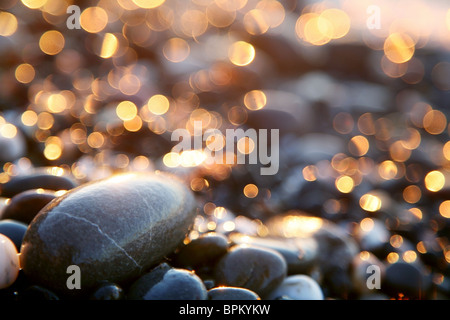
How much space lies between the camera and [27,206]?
224 cm

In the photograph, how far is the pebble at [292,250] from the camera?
2.49 metres

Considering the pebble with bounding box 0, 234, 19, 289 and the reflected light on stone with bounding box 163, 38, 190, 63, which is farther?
the reflected light on stone with bounding box 163, 38, 190, 63

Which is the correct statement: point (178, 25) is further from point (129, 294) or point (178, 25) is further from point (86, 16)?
point (129, 294)

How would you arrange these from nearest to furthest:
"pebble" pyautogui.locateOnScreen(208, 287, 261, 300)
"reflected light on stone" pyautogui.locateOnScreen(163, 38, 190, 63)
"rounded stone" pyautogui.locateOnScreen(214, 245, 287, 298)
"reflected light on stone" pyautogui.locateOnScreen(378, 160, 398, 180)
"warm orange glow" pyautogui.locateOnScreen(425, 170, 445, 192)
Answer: "pebble" pyautogui.locateOnScreen(208, 287, 261, 300), "rounded stone" pyautogui.locateOnScreen(214, 245, 287, 298), "warm orange glow" pyautogui.locateOnScreen(425, 170, 445, 192), "reflected light on stone" pyautogui.locateOnScreen(378, 160, 398, 180), "reflected light on stone" pyautogui.locateOnScreen(163, 38, 190, 63)

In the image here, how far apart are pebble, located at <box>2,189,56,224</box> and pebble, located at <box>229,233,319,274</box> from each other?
1.04 metres

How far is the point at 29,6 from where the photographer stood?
20.4 feet

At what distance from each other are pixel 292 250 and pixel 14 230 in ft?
4.76

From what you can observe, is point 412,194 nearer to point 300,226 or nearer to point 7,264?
point 300,226

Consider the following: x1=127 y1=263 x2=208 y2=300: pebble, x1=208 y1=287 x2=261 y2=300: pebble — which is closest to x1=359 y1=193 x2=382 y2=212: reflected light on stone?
x1=208 y1=287 x2=261 y2=300: pebble

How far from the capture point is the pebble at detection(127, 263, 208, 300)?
6.12 feet

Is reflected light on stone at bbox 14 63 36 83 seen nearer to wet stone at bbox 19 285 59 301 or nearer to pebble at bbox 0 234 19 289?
pebble at bbox 0 234 19 289

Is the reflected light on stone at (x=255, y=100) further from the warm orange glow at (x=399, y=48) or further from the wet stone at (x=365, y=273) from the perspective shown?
the warm orange glow at (x=399, y=48)
